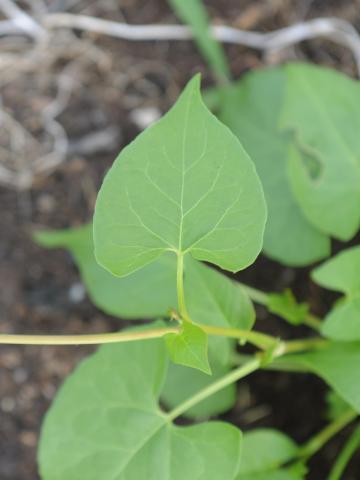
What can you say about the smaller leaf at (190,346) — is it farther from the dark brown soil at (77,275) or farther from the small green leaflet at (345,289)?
the dark brown soil at (77,275)

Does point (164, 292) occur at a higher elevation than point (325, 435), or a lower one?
higher

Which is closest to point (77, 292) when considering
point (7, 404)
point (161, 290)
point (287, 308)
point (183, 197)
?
point (7, 404)

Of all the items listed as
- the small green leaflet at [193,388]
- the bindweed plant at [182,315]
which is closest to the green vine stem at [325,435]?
the bindweed plant at [182,315]

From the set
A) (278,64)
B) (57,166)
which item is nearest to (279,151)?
(278,64)

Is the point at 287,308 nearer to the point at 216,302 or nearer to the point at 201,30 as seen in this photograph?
the point at 216,302

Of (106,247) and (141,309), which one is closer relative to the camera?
(106,247)

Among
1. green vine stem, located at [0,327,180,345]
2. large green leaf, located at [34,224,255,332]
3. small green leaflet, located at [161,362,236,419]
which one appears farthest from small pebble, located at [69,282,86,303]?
green vine stem, located at [0,327,180,345]

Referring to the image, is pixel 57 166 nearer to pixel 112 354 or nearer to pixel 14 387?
pixel 14 387
